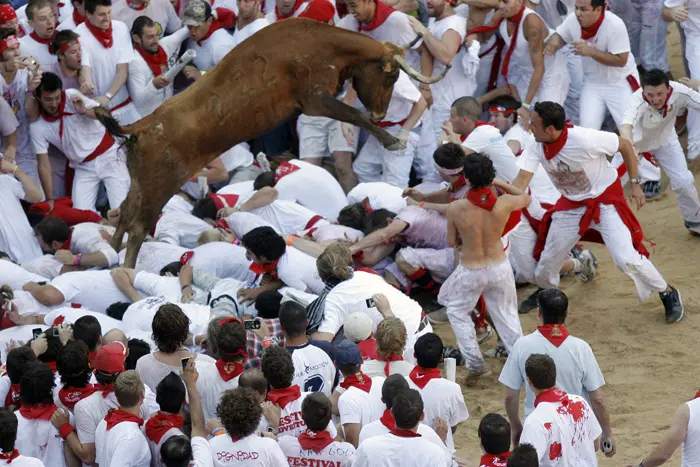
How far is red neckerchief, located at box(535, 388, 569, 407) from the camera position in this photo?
5512mm

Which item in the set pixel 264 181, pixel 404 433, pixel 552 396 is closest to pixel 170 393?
pixel 404 433

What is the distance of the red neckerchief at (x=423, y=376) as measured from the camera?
606 cm

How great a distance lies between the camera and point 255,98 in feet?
28.2

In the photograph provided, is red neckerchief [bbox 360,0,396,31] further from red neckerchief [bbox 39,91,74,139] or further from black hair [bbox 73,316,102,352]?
black hair [bbox 73,316,102,352]

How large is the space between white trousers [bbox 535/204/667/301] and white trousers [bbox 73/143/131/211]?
146 inches

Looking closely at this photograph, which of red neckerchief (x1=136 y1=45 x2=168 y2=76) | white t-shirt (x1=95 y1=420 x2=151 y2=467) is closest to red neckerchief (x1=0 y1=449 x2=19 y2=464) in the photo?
white t-shirt (x1=95 y1=420 x2=151 y2=467)

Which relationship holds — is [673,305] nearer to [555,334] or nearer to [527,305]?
[527,305]

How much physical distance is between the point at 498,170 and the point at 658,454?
3753 mm

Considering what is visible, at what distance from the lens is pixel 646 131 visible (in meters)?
8.98

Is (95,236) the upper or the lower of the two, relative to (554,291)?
lower

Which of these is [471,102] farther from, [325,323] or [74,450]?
[74,450]

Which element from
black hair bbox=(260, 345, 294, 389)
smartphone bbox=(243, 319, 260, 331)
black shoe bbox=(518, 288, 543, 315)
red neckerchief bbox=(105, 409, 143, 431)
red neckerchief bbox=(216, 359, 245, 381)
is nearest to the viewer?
red neckerchief bbox=(105, 409, 143, 431)

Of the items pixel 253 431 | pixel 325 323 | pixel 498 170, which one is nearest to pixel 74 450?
pixel 253 431

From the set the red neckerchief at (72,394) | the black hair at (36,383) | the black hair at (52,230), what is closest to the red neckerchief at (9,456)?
the black hair at (36,383)
